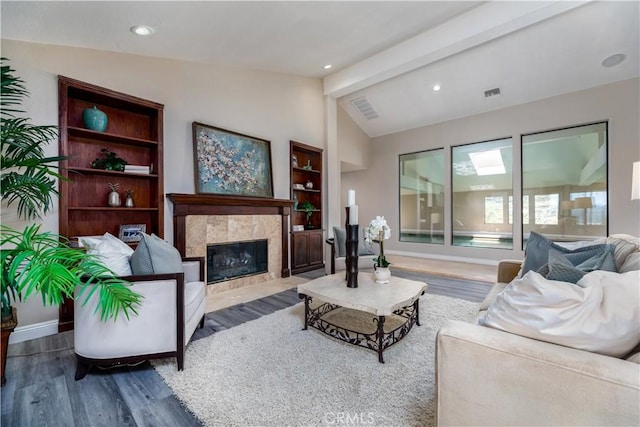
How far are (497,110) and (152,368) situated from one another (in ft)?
21.5

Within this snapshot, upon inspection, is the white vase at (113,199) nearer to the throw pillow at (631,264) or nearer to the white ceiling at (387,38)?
the white ceiling at (387,38)

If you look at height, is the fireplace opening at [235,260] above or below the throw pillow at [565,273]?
below

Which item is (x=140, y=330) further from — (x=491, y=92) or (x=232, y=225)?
(x=491, y=92)

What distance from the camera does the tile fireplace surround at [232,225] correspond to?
337 cm

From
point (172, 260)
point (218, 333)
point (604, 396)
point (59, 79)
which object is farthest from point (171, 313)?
point (59, 79)

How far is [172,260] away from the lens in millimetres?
2021

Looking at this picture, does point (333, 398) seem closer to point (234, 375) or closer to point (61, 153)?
point (234, 375)

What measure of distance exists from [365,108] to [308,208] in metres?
2.78

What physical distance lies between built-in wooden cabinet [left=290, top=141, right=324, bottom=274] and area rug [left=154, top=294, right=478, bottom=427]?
2.41 m

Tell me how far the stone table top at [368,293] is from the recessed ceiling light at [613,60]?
178 inches

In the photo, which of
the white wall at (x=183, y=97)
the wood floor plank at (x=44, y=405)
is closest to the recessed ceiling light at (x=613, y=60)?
the white wall at (x=183, y=97)

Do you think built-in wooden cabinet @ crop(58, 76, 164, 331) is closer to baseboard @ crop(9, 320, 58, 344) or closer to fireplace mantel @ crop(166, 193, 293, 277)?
baseboard @ crop(9, 320, 58, 344)

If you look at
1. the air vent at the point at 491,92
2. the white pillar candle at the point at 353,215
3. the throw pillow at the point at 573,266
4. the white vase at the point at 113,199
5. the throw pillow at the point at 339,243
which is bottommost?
the throw pillow at the point at 339,243

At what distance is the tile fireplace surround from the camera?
337cm
